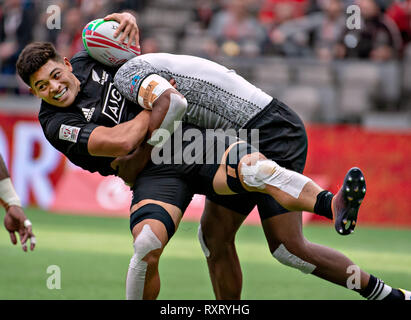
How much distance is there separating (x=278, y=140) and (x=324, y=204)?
898mm

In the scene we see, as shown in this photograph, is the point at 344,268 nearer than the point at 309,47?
Yes

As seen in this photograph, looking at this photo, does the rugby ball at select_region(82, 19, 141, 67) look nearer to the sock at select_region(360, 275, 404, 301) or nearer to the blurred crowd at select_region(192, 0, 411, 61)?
the sock at select_region(360, 275, 404, 301)

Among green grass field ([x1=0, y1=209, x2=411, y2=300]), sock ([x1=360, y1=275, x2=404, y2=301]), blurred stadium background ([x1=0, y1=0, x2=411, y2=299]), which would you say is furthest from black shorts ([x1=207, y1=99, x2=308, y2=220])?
blurred stadium background ([x1=0, y1=0, x2=411, y2=299])

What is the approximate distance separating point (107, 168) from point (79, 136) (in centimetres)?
49

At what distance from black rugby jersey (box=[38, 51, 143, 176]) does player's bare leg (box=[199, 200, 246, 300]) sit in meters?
0.85

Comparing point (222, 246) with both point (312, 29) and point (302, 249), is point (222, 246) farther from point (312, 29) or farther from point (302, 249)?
point (312, 29)

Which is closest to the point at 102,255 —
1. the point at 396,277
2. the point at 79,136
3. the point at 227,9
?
the point at 396,277

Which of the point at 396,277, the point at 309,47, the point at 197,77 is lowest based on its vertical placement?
the point at 396,277

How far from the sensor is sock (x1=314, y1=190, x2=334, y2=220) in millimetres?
4539

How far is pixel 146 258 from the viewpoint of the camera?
4875 mm

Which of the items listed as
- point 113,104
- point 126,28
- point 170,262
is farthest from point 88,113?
point 170,262

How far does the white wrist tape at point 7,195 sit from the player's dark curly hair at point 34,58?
997 mm

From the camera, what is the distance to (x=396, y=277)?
7.56 m
